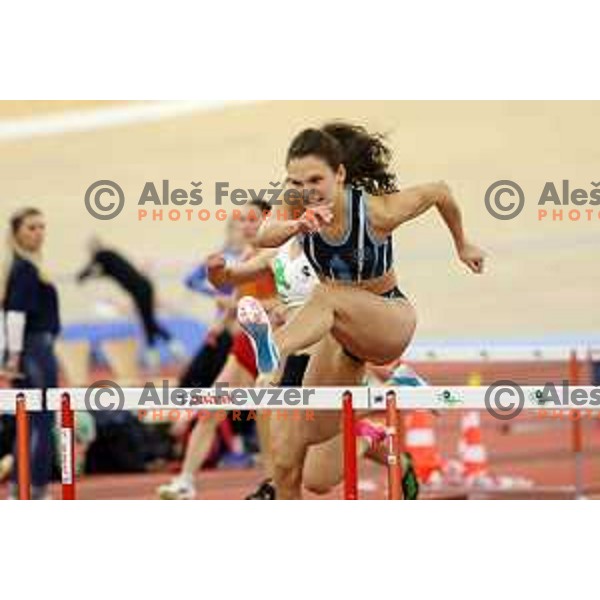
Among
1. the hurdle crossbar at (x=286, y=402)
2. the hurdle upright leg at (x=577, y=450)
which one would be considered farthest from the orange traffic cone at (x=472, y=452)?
the hurdle crossbar at (x=286, y=402)

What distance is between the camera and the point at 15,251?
31.3ft

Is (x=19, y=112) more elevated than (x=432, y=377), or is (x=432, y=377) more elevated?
(x=19, y=112)

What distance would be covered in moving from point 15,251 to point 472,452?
296 centimetres

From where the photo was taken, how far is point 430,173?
30.5 feet

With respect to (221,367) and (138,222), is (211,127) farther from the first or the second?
(221,367)

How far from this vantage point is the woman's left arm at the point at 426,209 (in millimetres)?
9195

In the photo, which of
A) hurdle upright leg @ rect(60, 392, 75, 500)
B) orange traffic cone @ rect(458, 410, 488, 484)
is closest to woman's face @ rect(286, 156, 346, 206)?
hurdle upright leg @ rect(60, 392, 75, 500)

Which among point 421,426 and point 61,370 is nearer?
point 61,370

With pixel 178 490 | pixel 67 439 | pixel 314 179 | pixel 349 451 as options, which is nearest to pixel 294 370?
pixel 349 451

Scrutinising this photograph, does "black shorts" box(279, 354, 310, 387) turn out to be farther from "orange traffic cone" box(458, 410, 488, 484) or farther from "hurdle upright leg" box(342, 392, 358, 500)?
"orange traffic cone" box(458, 410, 488, 484)

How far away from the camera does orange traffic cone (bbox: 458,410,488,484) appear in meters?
10.4

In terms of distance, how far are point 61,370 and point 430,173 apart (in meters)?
2.29

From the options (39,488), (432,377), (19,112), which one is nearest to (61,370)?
(39,488)

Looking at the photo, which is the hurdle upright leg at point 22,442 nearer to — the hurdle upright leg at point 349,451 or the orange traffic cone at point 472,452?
the hurdle upright leg at point 349,451
